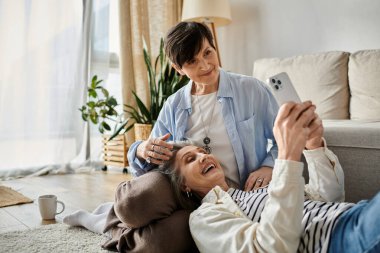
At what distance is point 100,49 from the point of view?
3.89 metres

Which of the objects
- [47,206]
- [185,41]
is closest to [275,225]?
[185,41]

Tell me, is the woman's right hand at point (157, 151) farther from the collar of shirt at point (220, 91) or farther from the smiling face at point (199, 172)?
the collar of shirt at point (220, 91)

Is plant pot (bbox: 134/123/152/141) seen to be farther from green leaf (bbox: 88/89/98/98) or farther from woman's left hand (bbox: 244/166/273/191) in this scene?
woman's left hand (bbox: 244/166/273/191)

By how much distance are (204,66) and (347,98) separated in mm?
1412

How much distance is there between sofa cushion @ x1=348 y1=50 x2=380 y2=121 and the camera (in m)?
2.45

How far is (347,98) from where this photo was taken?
2.65 m

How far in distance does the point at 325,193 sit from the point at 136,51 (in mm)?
2783

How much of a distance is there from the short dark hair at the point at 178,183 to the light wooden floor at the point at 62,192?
881 millimetres

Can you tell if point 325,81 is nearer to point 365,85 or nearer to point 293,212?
point 365,85

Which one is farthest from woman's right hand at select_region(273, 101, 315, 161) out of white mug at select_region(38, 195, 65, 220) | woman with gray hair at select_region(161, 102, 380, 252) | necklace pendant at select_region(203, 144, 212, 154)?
white mug at select_region(38, 195, 65, 220)

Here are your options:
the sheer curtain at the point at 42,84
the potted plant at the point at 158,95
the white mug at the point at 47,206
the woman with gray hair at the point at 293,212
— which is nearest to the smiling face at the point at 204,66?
the woman with gray hair at the point at 293,212

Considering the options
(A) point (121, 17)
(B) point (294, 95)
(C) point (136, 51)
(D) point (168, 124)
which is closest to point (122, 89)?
(C) point (136, 51)

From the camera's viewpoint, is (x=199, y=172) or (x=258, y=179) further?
(x=258, y=179)

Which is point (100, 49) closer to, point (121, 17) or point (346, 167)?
point (121, 17)
